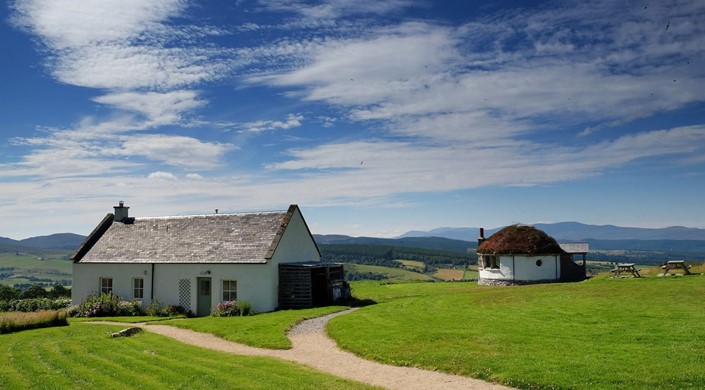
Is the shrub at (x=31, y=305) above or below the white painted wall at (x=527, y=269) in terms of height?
below

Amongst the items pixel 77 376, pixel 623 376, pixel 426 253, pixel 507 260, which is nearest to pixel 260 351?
pixel 77 376

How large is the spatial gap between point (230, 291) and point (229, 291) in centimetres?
8

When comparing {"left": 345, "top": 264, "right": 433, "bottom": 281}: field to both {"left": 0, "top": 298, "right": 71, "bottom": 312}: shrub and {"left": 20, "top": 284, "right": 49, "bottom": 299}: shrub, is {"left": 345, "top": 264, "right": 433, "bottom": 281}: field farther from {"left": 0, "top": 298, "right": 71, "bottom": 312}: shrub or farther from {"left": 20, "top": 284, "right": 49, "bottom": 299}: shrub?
{"left": 0, "top": 298, "right": 71, "bottom": 312}: shrub

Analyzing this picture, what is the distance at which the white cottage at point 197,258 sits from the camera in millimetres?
33969

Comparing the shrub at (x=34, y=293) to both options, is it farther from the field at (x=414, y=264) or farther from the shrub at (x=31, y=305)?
the field at (x=414, y=264)

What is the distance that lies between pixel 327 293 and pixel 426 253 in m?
116

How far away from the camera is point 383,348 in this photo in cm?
1914

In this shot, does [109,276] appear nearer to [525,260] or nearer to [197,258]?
[197,258]

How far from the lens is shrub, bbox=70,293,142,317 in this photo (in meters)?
35.0

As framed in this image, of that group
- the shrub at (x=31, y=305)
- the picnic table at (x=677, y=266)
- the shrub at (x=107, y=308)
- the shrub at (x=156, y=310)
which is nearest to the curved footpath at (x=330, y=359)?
the shrub at (x=156, y=310)

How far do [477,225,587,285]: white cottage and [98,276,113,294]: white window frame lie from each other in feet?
98.8

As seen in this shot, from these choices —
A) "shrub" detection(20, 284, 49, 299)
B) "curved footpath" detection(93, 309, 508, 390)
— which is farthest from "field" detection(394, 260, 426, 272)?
"curved footpath" detection(93, 309, 508, 390)

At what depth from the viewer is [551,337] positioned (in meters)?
18.8

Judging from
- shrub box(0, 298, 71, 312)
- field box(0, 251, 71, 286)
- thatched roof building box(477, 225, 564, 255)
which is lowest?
field box(0, 251, 71, 286)
